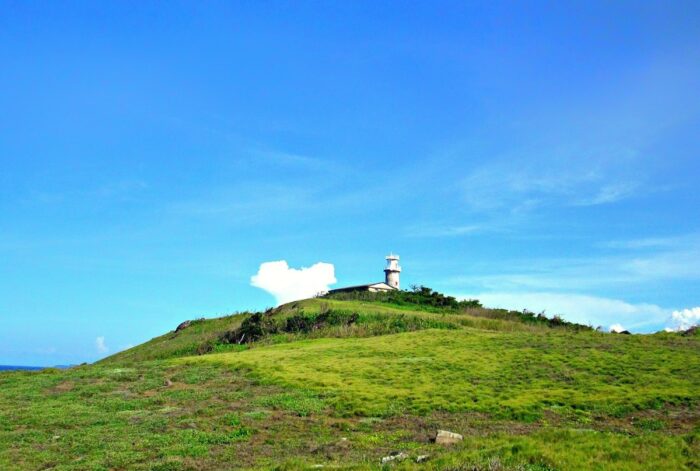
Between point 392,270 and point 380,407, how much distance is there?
92615 mm

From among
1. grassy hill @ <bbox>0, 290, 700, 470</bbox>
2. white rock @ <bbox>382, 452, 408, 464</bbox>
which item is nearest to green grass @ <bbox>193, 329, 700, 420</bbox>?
grassy hill @ <bbox>0, 290, 700, 470</bbox>

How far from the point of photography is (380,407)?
1079 inches

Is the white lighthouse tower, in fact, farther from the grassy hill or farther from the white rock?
the white rock

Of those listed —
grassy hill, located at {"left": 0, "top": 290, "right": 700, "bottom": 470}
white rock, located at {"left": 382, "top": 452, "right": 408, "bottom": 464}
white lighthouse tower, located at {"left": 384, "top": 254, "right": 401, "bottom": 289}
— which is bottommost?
white rock, located at {"left": 382, "top": 452, "right": 408, "bottom": 464}

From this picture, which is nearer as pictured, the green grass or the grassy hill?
the grassy hill

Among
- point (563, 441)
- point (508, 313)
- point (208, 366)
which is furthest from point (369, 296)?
point (563, 441)

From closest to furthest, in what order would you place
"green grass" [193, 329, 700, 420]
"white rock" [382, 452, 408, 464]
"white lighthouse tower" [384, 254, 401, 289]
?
"white rock" [382, 452, 408, 464] < "green grass" [193, 329, 700, 420] < "white lighthouse tower" [384, 254, 401, 289]

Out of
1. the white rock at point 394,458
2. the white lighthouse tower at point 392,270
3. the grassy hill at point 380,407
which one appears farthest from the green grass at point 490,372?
the white lighthouse tower at point 392,270

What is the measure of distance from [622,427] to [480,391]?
777cm

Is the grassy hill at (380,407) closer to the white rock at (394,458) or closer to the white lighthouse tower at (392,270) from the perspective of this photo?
the white rock at (394,458)

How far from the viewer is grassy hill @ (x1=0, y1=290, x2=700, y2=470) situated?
61.9 ft

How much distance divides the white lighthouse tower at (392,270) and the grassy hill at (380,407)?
69.2 metres

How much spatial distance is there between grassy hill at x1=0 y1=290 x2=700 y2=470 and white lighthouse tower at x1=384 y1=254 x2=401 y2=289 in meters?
69.2

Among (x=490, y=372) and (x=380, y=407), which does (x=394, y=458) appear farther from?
(x=490, y=372)
